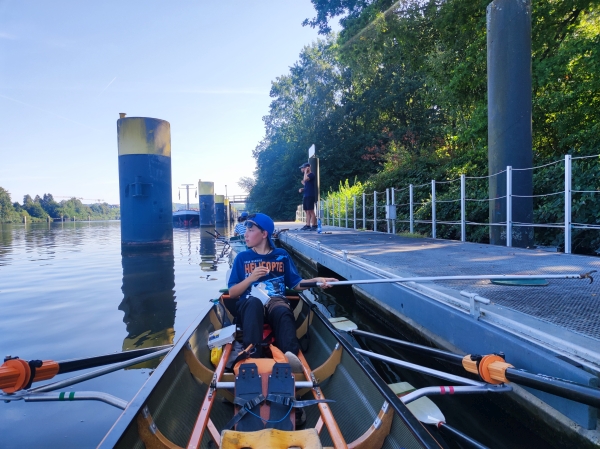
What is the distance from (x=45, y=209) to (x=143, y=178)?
95921mm

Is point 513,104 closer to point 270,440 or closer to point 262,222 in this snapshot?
point 262,222

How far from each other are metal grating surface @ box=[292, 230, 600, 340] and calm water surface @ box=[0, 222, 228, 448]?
244 centimetres

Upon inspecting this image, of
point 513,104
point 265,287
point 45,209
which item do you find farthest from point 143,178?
point 45,209

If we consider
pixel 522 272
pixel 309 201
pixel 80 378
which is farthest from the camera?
pixel 309 201

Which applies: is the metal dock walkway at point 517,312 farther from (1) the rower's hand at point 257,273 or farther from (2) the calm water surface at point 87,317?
(2) the calm water surface at point 87,317

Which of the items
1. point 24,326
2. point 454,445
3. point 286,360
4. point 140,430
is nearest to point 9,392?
point 140,430

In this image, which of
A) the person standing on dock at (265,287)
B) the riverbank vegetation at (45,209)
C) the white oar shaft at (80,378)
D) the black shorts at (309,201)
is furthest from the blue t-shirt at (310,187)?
the riverbank vegetation at (45,209)

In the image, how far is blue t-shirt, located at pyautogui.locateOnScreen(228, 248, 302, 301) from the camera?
3279 millimetres

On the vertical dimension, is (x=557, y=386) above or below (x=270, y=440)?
above

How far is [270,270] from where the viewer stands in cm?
334

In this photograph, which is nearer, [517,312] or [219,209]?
[517,312]

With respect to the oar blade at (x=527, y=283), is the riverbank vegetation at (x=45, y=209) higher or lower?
higher

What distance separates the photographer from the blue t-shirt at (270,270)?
3.28 meters

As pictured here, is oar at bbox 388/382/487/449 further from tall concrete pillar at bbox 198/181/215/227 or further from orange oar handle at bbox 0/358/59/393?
tall concrete pillar at bbox 198/181/215/227
